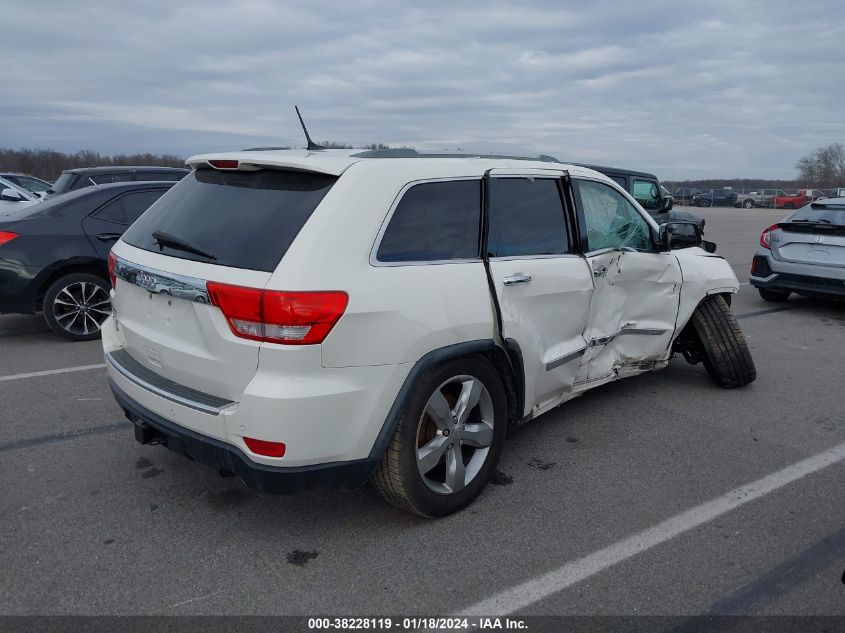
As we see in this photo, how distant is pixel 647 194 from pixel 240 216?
10080mm

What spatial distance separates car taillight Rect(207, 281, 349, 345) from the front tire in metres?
0.56

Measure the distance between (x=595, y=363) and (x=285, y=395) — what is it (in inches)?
96.5

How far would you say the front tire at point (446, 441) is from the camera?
3074 millimetres

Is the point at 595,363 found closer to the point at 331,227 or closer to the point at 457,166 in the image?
the point at 457,166

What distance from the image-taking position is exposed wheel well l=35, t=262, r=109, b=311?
6.65 metres

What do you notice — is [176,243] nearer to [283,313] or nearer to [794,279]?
[283,313]

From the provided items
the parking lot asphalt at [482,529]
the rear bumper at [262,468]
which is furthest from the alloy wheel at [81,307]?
the rear bumper at [262,468]

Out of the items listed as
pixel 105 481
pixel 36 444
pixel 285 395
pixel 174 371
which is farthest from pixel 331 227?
pixel 36 444

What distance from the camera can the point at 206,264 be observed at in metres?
2.94

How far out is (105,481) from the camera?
12.2 feet

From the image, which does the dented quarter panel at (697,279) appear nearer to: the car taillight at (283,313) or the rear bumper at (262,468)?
the rear bumper at (262,468)

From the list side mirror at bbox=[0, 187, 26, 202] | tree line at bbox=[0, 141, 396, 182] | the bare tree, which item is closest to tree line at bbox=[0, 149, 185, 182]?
tree line at bbox=[0, 141, 396, 182]

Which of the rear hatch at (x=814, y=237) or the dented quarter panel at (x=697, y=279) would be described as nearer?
the dented quarter panel at (x=697, y=279)

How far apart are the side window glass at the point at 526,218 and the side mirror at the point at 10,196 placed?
12.2m
